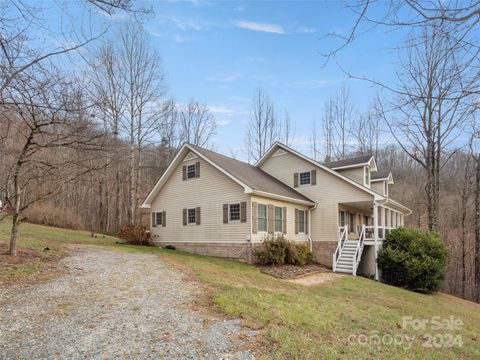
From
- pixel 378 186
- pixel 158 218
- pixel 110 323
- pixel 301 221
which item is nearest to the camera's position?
pixel 110 323

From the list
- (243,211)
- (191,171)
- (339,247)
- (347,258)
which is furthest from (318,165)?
(191,171)

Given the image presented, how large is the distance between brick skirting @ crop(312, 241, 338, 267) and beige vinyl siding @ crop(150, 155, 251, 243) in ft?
17.9

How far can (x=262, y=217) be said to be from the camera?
15.4m

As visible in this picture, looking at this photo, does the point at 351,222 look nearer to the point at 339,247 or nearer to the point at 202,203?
the point at 339,247

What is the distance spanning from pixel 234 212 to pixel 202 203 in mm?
2234

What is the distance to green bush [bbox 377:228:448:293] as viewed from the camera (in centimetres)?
1497

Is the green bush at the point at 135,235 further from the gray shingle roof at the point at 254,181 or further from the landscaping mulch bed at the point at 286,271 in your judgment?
the landscaping mulch bed at the point at 286,271

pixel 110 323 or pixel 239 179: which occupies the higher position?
pixel 239 179

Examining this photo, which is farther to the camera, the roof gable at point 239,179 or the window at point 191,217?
the window at point 191,217

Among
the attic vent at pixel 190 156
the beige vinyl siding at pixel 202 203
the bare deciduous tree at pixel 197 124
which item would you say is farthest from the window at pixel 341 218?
the bare deciduous tree at pixel 197 124

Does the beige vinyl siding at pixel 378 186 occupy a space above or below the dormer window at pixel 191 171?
below

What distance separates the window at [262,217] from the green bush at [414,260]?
6.16 metres

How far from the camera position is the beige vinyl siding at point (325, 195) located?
56.2 feet

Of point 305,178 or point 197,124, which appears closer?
point 305,178
